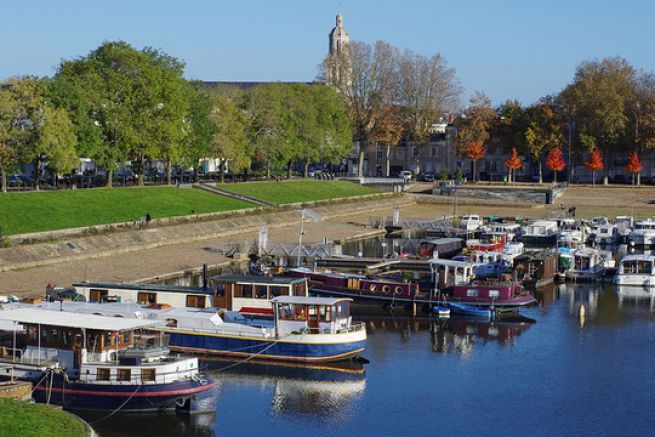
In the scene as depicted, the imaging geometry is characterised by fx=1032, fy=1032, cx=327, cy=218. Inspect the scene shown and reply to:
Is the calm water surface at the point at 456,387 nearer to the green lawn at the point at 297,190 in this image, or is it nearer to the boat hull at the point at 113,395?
the boat hull at the point at 113,395

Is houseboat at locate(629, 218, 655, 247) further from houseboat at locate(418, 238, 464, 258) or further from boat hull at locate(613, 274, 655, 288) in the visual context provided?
boat hull at locate(613, 274, 655, 288)

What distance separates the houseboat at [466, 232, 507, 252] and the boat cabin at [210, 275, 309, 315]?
102ft

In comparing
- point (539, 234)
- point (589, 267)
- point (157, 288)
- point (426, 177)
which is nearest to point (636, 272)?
point (589, 267)

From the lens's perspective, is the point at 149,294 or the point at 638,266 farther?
the point at 638,266

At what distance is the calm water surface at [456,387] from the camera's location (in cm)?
3669

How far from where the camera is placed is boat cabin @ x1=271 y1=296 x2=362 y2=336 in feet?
148

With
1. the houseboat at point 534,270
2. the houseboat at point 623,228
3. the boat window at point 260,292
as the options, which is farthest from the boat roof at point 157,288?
the houseboat at point 623,228

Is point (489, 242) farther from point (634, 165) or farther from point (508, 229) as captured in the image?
point (634, 165)

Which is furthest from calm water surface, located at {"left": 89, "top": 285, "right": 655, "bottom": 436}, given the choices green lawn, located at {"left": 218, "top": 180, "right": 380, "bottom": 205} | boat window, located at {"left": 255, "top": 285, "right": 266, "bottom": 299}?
green lawn, located at {"left": 218, "top": 180, "right": 380, "bottom": 205}

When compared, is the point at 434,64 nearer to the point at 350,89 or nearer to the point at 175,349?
the point at 350,89

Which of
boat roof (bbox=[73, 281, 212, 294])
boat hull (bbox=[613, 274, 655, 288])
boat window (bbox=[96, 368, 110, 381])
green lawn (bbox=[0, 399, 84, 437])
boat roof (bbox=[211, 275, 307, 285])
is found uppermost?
boat roof (bbox=[211, 275, 307, 285])

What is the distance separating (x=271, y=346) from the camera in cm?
4434

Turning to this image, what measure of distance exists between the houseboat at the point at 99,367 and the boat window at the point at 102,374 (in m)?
0.04

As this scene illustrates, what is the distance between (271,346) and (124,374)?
8.70m
